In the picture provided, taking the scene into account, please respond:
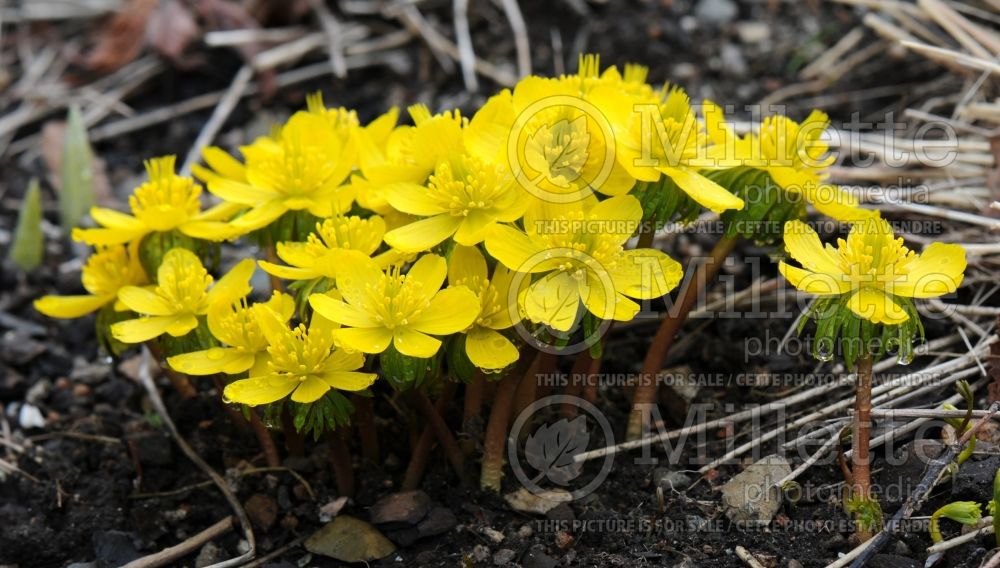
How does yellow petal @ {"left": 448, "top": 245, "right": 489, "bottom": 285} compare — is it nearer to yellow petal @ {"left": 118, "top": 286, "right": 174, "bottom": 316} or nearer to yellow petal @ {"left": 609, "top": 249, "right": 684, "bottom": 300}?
yellow petal @ {"left": 609, "top": 249, "right": 684, "bottom": 300}

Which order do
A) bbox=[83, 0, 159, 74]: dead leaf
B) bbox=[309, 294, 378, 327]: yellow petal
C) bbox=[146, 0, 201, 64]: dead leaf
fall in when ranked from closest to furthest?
bbox=[309, 294, 378, 327]: yellow petal < bbox=[146, 0, 201, 64]: dead leaf < bbox=[83, 0, 159, 74]: dead leaf

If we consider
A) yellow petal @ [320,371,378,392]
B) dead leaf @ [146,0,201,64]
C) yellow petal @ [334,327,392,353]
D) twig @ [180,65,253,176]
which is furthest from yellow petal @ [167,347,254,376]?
dead leaf @ [146,0,201,64]

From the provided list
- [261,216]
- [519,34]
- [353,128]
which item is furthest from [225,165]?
[519,34]

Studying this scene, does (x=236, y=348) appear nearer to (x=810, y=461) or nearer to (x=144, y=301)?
(x=144, y=301)

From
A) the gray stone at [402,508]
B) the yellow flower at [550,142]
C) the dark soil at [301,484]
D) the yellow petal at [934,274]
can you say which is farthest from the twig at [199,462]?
the yellow petal at [934,274]

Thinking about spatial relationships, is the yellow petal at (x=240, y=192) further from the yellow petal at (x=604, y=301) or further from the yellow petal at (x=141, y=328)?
the yellow petal at (x=604, y=301)

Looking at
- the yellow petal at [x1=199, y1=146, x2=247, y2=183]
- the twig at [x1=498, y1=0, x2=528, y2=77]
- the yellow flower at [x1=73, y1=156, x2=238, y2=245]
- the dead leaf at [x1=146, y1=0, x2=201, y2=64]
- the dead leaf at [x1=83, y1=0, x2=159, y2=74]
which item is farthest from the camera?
the dead leaf at [x1=83, y1=0, x2=159, y2=74]
